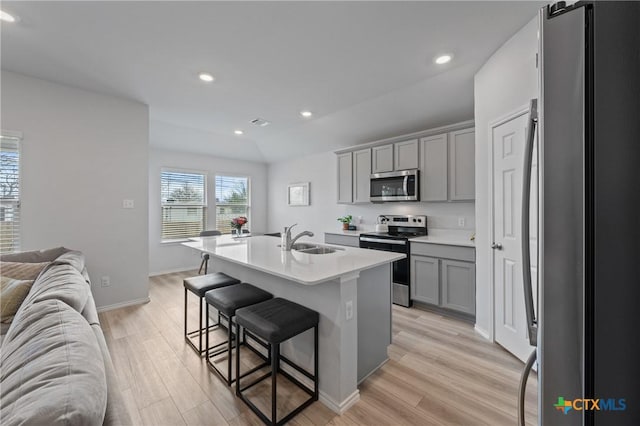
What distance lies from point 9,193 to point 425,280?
477 cm

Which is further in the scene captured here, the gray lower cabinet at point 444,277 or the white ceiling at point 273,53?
the gray lower cabinet at point 444,277

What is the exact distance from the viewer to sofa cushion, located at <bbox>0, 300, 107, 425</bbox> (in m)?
0.57

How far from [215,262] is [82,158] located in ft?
6.68

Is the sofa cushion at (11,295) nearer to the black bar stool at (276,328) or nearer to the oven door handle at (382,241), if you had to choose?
the black bar stool at (276,328)

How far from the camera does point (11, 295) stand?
6.05 feet

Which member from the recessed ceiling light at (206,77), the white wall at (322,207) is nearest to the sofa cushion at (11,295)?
the recessed ceiling light at (206,77)

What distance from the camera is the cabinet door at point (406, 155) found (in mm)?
3732

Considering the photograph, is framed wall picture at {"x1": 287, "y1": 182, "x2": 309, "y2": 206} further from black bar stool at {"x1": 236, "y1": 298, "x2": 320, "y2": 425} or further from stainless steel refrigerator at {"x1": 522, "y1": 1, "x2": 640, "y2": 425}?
stainless steel refrigerator at {"x1": 522, "y1": 1, "x2": 640, "y2": 425}

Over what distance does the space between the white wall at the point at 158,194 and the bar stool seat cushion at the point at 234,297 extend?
3.61 meters

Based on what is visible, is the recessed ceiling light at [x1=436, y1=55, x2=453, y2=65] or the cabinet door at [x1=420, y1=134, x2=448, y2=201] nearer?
the recessed ceiling light at [x1=436, y1=55, x2=453, y2=65]

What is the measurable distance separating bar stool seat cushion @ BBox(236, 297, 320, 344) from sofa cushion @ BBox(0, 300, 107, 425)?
827mm

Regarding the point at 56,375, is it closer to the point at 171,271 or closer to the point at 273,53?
the point at 273,53

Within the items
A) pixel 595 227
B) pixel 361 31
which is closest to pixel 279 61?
pixel 361 31

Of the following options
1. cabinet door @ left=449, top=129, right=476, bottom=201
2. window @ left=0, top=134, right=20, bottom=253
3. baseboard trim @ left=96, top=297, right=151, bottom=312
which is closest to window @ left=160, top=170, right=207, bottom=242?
baseboard trim @ left=96, top=297, right=151, bottom=312
